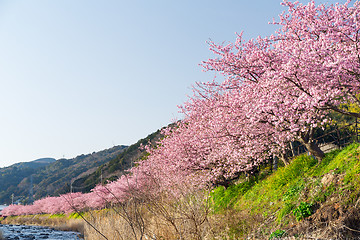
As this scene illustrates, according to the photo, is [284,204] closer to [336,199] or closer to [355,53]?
[336,199]

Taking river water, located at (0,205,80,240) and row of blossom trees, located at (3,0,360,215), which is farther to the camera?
river water, located at (0,205,80,240)

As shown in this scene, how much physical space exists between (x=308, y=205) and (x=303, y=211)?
0.67 feet

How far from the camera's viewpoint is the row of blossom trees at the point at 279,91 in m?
7.44

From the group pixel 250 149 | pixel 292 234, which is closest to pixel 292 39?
pixel 250 149

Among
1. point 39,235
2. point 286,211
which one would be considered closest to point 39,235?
point 39,235

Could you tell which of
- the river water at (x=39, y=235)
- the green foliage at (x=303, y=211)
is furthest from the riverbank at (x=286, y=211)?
the river water at (x=39, y=235)

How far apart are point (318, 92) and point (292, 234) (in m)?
3.75

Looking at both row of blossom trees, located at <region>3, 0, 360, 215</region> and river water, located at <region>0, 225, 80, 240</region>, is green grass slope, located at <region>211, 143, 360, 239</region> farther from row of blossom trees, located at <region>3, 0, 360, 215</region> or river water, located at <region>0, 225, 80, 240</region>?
river water, located at <region>0, 225, 80, 240</region>

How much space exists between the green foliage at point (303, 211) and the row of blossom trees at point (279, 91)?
7.15 feet

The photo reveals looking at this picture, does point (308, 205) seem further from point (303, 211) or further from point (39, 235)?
point (39, 235)

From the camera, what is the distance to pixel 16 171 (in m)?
169

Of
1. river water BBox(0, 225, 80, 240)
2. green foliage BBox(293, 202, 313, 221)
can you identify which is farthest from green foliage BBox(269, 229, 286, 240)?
river water BBox(0, 225, 80, 240)

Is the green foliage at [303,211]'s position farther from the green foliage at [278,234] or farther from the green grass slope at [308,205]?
the green foliage at [278,234]

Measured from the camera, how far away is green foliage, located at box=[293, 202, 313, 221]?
276 inches
